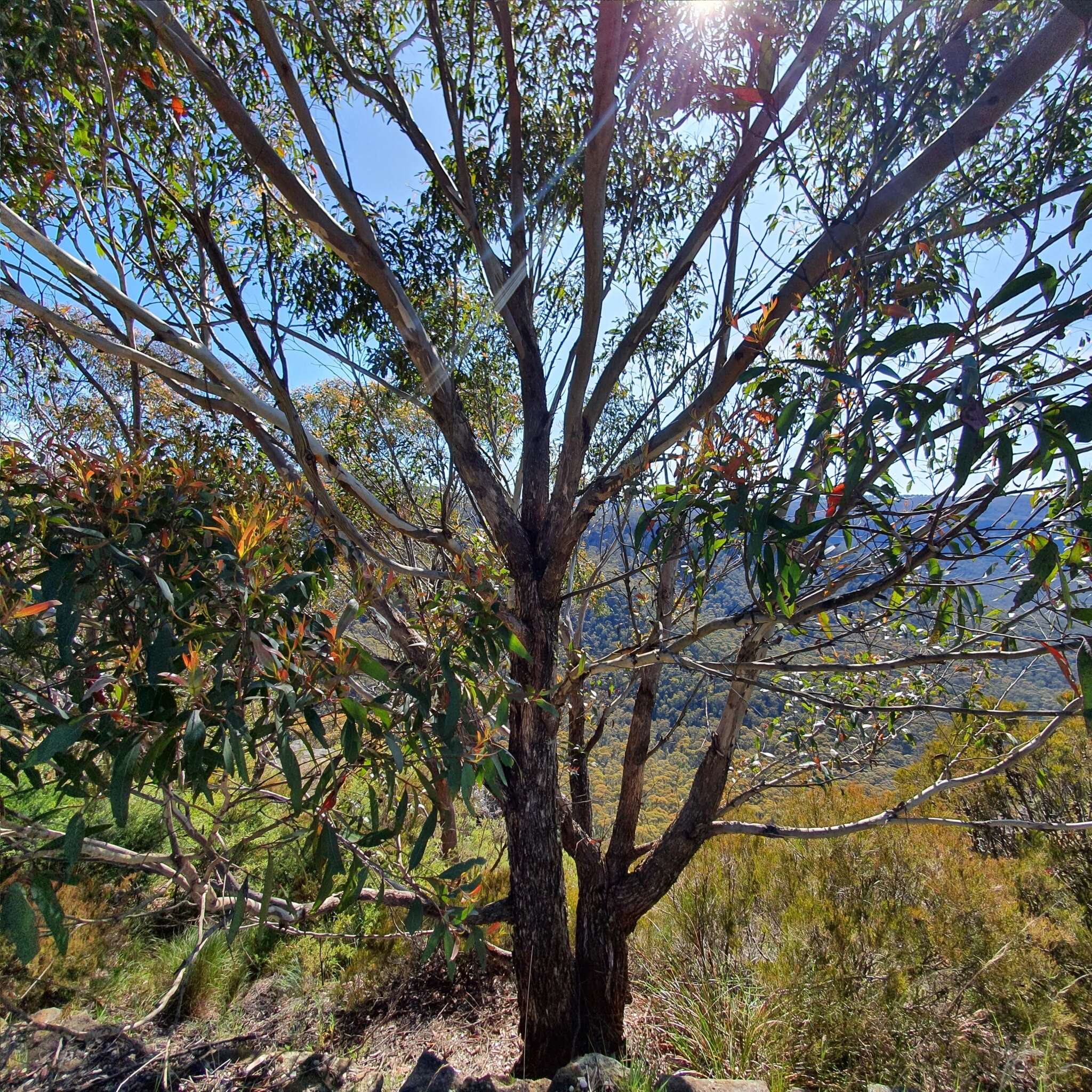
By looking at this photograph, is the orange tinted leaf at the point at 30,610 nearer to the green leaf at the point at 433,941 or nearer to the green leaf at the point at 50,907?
the green leaf at the point at 50,907

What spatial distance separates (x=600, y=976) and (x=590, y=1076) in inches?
29.9

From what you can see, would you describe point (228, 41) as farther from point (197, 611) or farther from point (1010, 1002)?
point (1010, 1002)

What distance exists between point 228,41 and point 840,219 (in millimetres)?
2680

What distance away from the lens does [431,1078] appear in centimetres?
223

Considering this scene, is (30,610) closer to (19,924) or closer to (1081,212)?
(19,924)

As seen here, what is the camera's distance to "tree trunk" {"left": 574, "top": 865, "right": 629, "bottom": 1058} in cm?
271

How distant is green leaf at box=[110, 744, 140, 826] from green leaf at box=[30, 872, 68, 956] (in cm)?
14

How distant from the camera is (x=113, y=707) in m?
1.19

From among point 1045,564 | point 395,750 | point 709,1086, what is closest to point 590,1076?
point 709,1086

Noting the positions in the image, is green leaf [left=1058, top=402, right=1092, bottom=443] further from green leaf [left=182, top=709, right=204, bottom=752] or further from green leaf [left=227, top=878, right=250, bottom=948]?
green leaf [left=227, top=878, right=250, bottom=948]

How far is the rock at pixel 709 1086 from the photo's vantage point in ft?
6.99

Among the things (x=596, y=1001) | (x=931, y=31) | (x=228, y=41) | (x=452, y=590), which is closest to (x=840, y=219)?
(x=931, y=31)

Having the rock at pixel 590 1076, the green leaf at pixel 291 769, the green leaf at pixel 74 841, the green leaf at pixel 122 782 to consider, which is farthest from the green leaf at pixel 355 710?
the rock at pixel 590 1076

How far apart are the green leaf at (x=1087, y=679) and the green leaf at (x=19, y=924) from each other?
1630 millimetres
